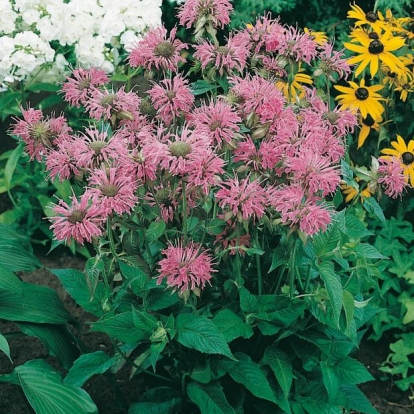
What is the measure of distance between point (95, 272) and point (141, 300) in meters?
0.30

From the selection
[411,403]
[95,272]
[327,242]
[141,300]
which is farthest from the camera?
[411,403]

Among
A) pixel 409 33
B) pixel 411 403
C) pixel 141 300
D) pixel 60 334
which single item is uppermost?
pixel 409 33

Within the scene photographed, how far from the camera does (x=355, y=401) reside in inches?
89.4

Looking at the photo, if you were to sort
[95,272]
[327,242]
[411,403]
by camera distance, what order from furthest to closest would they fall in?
1. [411,403]
2. [327,242]
3. [95,272]

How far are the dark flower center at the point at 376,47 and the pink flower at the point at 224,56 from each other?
1.09 m

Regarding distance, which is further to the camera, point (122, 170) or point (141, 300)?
point (141, 300)

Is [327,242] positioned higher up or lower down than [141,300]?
higher up

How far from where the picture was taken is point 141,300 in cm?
212

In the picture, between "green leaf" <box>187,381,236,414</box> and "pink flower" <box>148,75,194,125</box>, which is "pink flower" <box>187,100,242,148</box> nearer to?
"pink flower" <box>148,75,194,125</box>

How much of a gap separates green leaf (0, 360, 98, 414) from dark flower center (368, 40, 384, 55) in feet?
5.65

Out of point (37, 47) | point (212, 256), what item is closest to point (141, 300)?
point (212, 256)

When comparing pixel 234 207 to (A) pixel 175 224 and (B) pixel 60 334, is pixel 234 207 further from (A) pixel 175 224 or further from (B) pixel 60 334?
(B) pixel 60 334

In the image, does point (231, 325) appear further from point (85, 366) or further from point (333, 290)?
point (85, 366)

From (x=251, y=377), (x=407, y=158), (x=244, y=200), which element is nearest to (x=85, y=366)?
(x=251, y=377)
